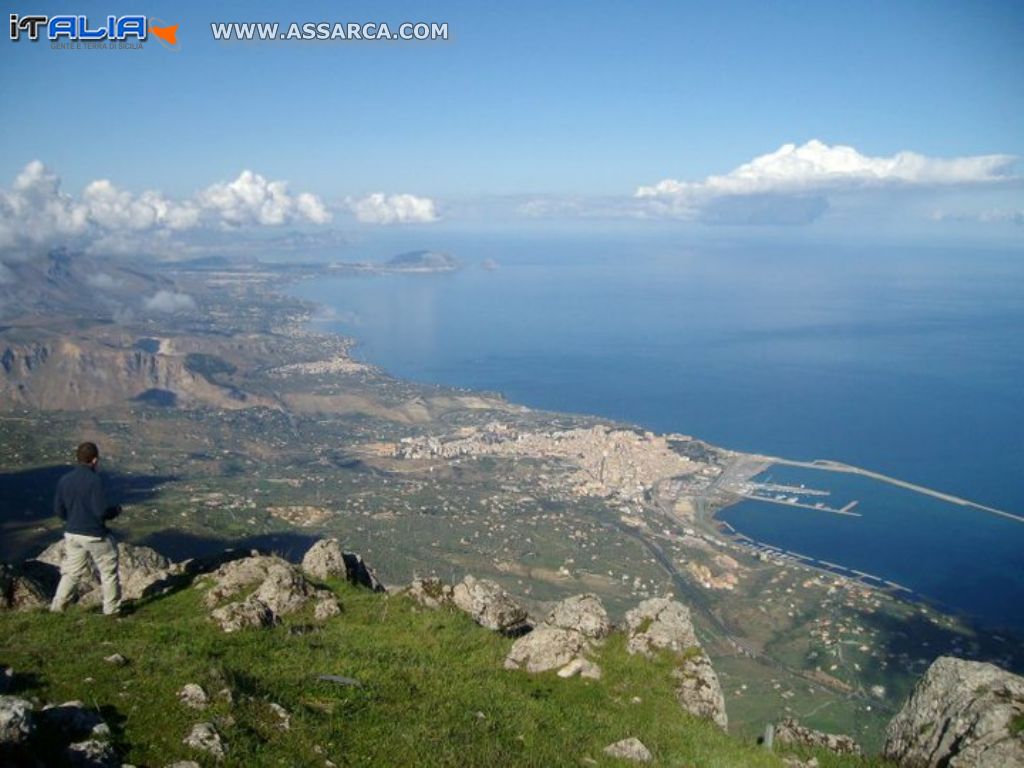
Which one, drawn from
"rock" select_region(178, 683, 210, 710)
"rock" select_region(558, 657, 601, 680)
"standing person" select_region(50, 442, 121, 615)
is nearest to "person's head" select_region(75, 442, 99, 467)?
"standing person" select_region(50, 442, 121, 615)

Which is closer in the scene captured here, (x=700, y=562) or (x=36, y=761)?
(x=36, y=761)

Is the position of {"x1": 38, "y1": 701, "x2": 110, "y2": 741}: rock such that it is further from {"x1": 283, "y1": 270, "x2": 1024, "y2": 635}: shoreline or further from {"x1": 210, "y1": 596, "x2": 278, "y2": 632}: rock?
{"x1": 283, "y1": 270, "x2": 1024, "y2": 635}: shoreline

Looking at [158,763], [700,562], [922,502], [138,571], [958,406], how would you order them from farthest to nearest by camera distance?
[958,406]
[922,502]
[700,562]
[138,571]
[158,763]

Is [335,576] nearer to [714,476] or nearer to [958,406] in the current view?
[714,476]

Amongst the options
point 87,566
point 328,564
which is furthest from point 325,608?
point 87,566

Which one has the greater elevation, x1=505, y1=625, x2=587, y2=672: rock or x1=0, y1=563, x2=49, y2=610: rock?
x1=0, y1=563, x2=49, y2=610: rock

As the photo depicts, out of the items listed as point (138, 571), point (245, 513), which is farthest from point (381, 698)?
point (245, 513)

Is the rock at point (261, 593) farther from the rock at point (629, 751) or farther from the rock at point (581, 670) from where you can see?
the rock at point (629, 751)
